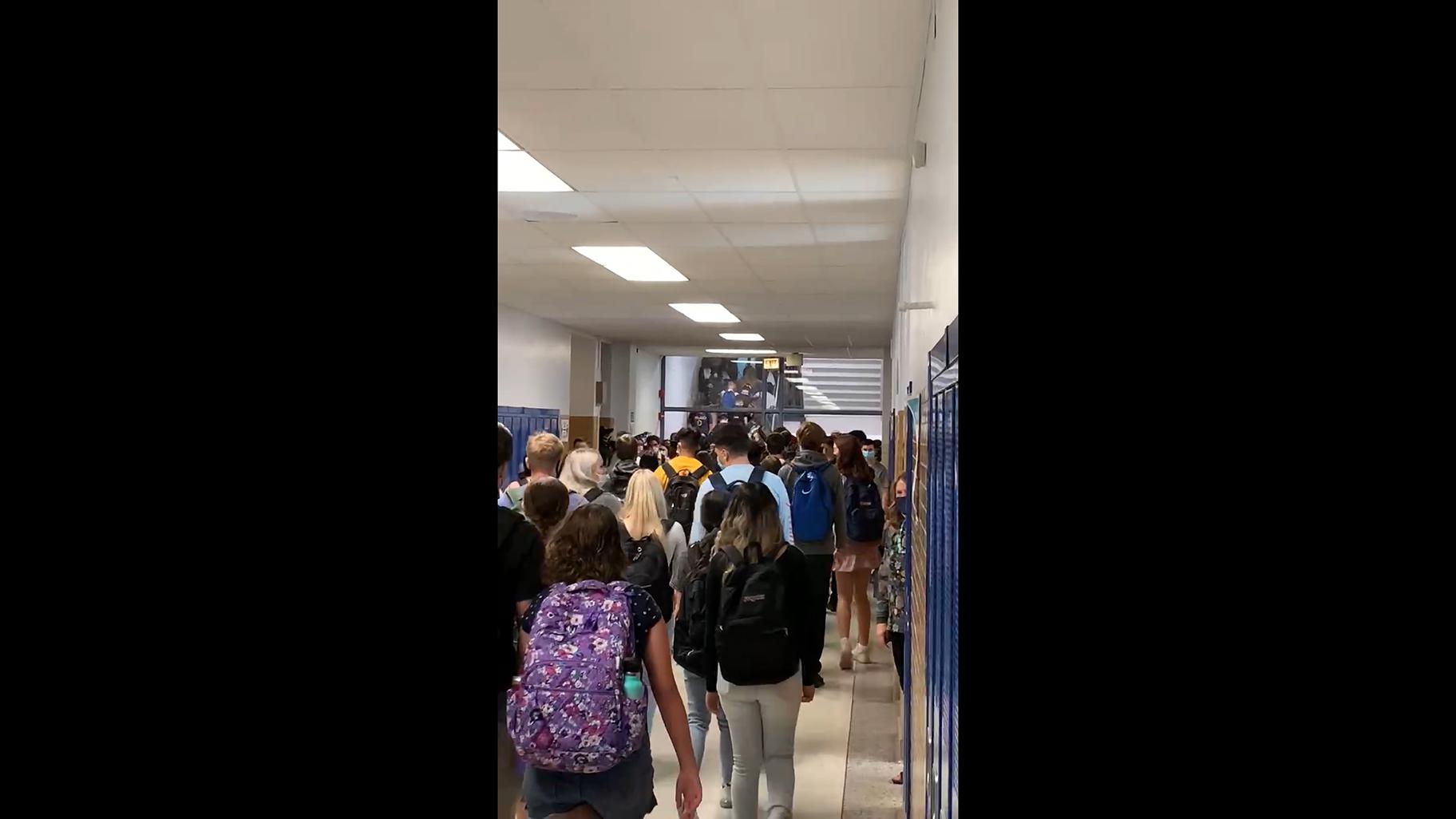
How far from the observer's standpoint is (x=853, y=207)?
5844 millimetres

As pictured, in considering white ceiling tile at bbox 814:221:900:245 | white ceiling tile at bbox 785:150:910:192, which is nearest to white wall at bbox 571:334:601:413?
white ceiling tile at bbox 814:221:900:245

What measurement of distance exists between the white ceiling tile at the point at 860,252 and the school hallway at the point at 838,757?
2777 mm

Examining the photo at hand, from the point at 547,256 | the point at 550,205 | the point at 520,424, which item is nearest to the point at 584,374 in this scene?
the point at 520,424

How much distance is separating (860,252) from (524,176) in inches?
118

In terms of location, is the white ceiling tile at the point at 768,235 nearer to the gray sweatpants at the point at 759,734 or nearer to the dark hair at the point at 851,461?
the dark hair at the point at 851,461

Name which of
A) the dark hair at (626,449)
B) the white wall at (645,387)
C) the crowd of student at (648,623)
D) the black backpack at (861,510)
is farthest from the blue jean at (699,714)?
the white wall at (645,387)

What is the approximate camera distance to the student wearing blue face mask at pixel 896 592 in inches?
170

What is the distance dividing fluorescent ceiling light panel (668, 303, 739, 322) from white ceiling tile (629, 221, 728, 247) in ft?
12.8

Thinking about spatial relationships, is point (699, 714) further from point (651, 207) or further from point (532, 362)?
point (532, 362)
